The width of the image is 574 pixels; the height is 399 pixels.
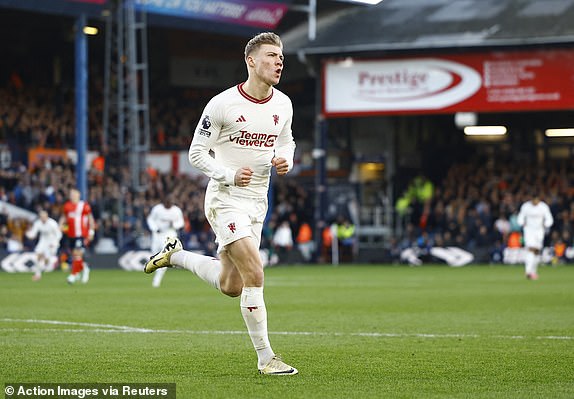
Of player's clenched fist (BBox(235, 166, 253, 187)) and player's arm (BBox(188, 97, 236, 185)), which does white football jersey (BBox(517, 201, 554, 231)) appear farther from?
player's clenched fist (BBox(235, 166, 253, 187))

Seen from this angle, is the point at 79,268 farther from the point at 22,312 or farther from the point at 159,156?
the point at 159,156

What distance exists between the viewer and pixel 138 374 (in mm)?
9195

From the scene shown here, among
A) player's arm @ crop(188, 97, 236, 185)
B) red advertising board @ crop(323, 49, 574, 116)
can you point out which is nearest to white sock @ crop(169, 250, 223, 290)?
player's arm @ crop(188, 97, 236, 185)

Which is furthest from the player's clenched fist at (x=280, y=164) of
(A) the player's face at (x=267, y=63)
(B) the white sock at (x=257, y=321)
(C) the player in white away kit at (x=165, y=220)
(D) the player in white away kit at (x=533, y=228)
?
(D) the player in white away kit at (x=533, y=228)

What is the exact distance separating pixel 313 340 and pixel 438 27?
29.5m

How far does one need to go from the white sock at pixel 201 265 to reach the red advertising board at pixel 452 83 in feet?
96.6

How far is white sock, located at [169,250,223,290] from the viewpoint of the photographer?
10.1 meters

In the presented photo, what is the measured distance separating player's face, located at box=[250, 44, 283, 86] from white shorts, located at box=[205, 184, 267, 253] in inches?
37.2

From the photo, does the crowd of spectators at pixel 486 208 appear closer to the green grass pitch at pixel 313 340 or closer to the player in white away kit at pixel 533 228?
the player in white away kit at pixel 533 228

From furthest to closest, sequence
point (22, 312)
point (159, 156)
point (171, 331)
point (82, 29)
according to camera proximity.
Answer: point (159, 156) → point (82, 29) → point (22, 312) → point (171, 331)

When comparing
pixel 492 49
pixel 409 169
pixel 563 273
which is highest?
pixel 492 49

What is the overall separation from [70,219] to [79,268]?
3.70 feet

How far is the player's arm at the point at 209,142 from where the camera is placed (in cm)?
955

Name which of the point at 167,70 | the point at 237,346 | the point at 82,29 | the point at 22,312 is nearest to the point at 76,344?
the point at 237,346
